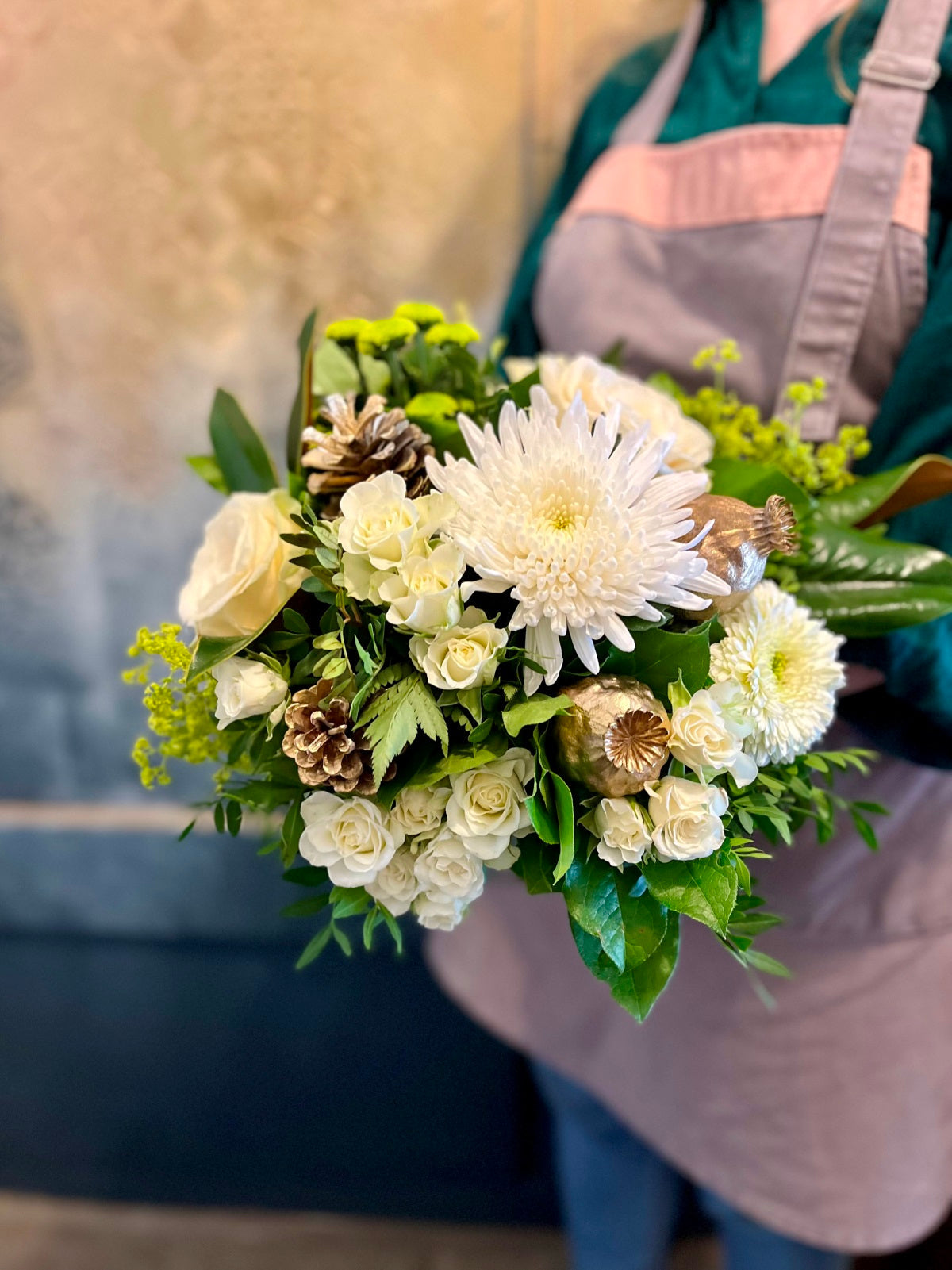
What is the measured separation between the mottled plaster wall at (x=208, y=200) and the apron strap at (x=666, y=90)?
96 mm

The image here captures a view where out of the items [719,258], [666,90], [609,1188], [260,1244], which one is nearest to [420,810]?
[719,258]

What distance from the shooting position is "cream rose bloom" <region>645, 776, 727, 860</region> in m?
0.34

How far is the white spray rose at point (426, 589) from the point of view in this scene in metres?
0.35

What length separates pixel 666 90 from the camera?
67 cm

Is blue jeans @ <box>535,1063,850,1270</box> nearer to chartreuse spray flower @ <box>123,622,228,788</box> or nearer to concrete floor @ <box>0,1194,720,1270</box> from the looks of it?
concrete floor @ <box>0,1194,720,1270</box>

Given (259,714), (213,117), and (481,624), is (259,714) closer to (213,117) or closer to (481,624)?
(481,624)

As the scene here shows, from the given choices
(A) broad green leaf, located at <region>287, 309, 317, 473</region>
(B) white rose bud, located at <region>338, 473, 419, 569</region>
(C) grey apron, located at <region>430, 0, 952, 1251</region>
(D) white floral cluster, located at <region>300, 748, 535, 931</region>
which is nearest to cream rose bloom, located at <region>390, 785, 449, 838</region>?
(D) white floral cluster, located at <region>300, 748, 535, 931</region>

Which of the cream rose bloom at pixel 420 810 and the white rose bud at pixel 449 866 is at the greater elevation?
the cream rose bloom at pixel 420 810

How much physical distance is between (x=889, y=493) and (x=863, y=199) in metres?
0.22

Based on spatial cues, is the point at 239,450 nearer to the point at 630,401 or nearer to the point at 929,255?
the point at 630,401

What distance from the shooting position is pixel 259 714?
41cm

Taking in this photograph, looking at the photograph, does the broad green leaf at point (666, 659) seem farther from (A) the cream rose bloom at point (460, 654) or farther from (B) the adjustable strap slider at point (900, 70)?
(B) the adjustable strap slider at point (900, 70)

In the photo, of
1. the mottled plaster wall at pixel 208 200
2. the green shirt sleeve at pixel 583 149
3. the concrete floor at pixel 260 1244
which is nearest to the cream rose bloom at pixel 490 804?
the green shirt sleeve at pixel 583 149

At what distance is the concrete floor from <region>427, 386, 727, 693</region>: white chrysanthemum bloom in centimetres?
116
